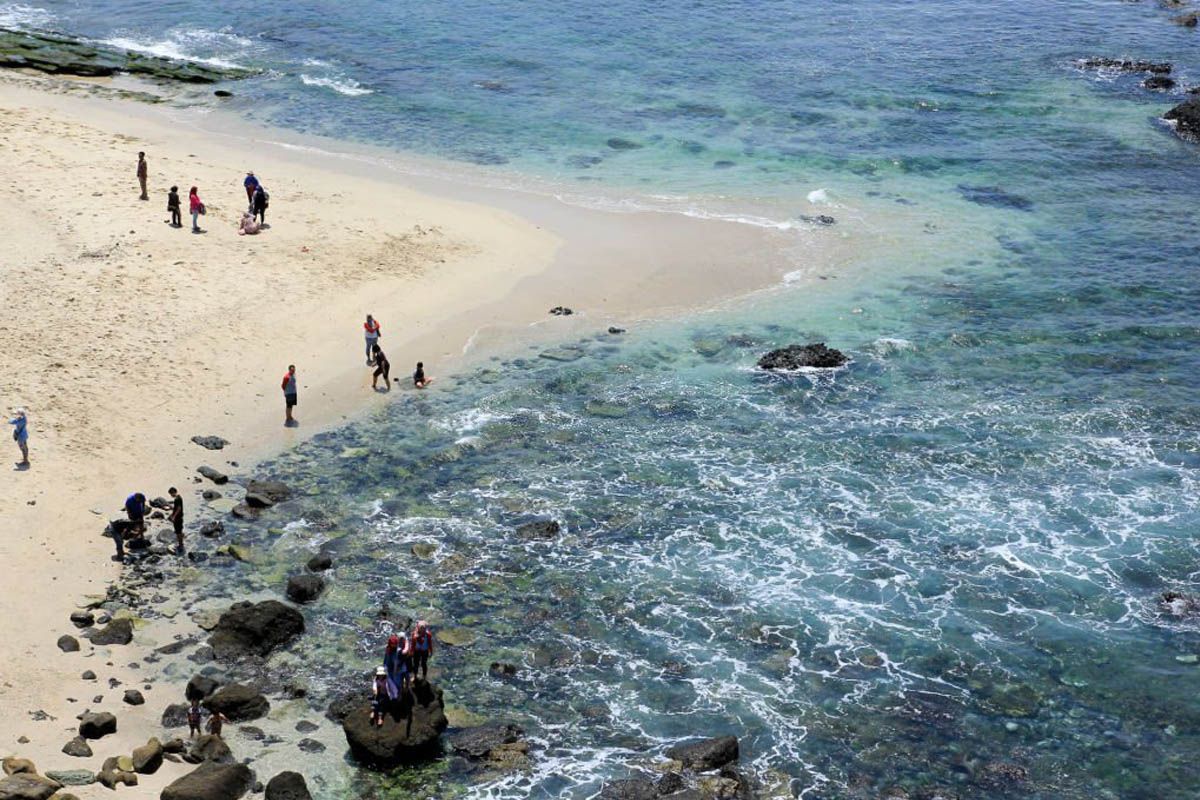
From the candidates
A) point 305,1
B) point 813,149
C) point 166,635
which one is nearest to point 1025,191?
point 813,149

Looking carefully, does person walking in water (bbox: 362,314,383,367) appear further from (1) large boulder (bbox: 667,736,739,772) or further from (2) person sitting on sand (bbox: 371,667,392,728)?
(1) large boulder (bbox: 667,736,739,772)

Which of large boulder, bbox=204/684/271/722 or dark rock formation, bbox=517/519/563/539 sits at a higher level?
dark rock formation, bbox=517/519/563/539

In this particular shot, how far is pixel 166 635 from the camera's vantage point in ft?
86.0

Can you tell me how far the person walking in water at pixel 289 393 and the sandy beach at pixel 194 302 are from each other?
336 millimetres

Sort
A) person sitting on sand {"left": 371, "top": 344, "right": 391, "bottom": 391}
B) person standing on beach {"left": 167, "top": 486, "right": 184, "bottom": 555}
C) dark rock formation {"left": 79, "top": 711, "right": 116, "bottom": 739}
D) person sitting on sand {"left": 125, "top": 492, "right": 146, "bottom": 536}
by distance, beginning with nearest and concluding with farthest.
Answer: dark rock formation {"left": 79, "top": 711, "right": 116, "bottom": 739} → person sitting on sand {"left": 125, "top": 492, "right": 146, "bottom": 536} → person standing on beach {"left": 167, "top": 486, "right": 184, "bottom": 555} → person sitting on sand {"left": 371, "top": 344, "right": 391, "bottom": 391}

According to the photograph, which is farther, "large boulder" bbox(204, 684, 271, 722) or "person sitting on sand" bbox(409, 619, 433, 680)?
"person sitting on sand" bbox(409, 619, 433, 680)

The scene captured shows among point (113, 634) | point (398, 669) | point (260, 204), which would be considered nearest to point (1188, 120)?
point (260, 204)

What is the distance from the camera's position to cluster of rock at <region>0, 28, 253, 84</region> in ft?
208

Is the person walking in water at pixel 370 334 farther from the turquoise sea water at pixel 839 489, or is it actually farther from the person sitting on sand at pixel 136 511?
the person sitting on sand at pixel 136 511

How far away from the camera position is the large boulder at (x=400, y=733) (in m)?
23.0

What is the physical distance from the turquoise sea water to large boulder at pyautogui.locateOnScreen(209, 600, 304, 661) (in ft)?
2.93

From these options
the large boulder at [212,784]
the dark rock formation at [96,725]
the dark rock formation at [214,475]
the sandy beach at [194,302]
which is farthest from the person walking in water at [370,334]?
the large boulder at [212,784]

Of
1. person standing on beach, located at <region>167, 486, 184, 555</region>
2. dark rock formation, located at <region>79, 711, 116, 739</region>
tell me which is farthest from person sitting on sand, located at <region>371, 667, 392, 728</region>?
person standing on beach, located at <region>167, 486, 184, 555</region>

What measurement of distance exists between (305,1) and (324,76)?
16711 mm
